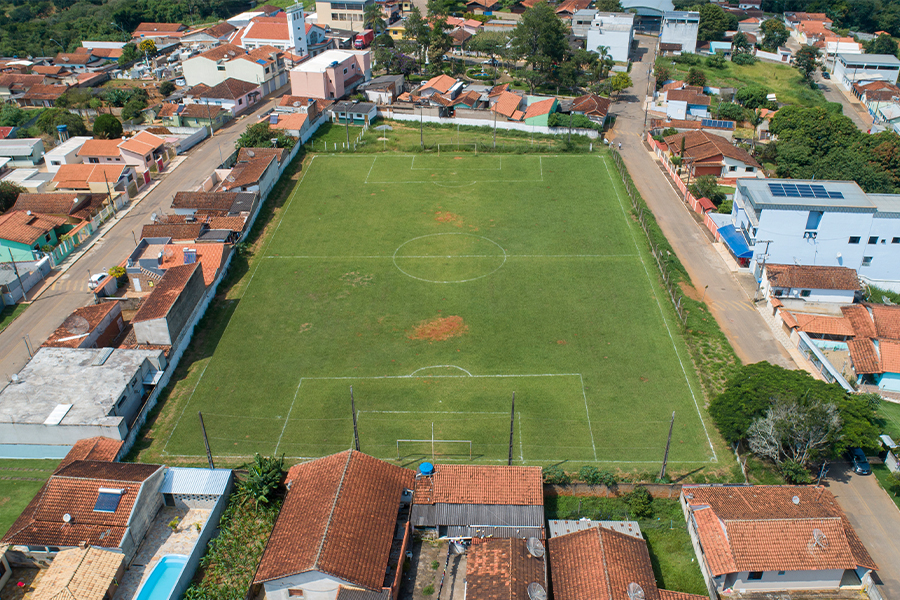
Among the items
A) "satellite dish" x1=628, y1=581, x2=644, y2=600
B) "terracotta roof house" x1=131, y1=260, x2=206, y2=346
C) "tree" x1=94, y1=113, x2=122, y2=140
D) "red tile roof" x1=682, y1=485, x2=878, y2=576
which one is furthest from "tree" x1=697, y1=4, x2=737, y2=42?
"satellite dish" x1=628, y1=581, x2=644, y2=600

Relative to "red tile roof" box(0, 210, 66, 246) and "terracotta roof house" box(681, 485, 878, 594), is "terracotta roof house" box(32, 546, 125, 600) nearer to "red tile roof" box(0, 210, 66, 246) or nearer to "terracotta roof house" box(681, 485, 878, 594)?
"terracotta roof house" box(681, 485, 878, 594)

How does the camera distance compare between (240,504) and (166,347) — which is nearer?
(240,504)

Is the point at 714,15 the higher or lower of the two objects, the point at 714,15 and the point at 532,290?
the higher

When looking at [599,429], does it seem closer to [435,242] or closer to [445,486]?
[445,486]

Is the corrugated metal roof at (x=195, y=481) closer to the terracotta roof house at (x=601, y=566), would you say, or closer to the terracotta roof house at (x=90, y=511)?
the terracotta roof house at (x=90, y=511)

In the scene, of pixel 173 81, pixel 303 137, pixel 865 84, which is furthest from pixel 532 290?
pixel 865 84

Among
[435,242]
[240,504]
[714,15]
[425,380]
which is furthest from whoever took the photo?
[714,15]

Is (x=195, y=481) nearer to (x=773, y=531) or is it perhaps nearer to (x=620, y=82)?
(x=773, y=531)
